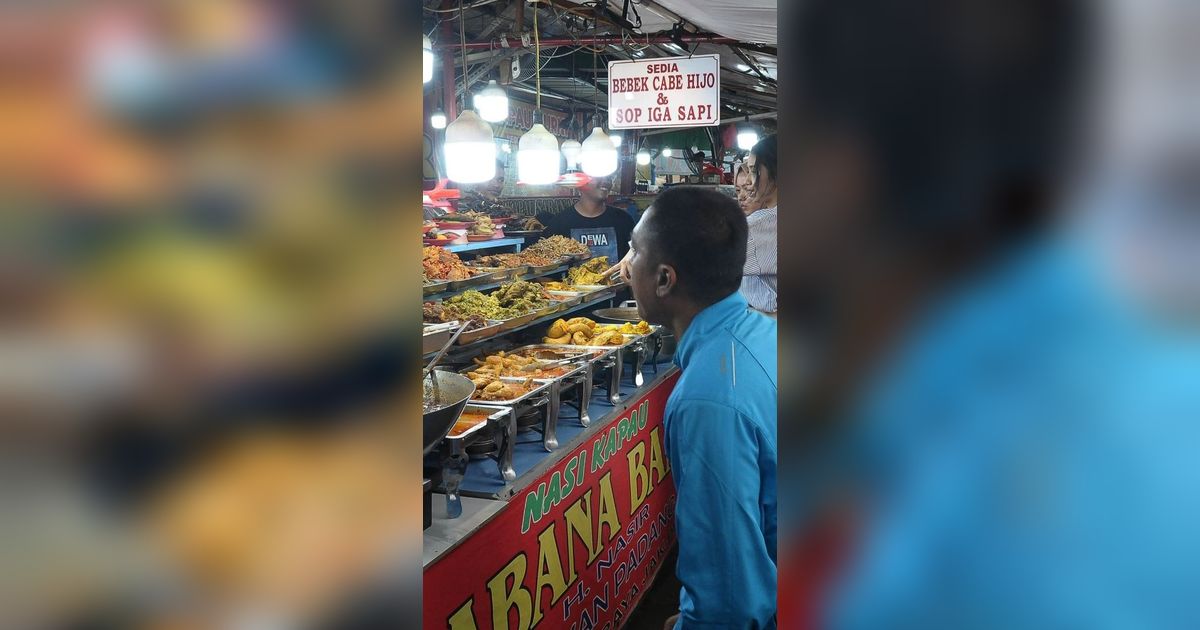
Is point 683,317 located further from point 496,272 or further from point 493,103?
point 493,103

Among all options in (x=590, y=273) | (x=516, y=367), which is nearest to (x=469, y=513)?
(x=516, y=367)

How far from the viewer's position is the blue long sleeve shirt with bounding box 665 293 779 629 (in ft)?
6.70

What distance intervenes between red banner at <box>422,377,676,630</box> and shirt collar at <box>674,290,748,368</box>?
120cm

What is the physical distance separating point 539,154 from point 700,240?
334 cm

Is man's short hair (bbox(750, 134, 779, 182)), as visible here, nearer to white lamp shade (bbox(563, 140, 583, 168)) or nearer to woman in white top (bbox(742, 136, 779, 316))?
woman in white top (bbox(742, 136, 779, 316))

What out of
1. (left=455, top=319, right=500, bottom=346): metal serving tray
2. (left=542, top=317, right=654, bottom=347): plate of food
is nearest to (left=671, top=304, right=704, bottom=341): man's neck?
(left=455, top=319, right=500, bottom=346): metal serving tray

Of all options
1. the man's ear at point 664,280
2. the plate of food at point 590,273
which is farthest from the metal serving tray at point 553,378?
the plate of food at point 590,273

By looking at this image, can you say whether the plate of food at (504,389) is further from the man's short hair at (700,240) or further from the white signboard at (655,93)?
the white signboard at (655,93)

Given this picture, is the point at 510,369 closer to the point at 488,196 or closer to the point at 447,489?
the point at 447,489

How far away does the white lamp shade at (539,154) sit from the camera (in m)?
5.66

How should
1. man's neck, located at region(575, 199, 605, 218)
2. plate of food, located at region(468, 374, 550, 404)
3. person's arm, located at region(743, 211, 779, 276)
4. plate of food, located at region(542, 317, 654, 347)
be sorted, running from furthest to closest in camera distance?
man's neck, located at region(575, 199, 605, 218) < plate of food, located at region(542, 317, 654, 347) < person's arm, located at region(743, 211, 779, 276) < plate of food, located at region(468, 374, 550, 404)
